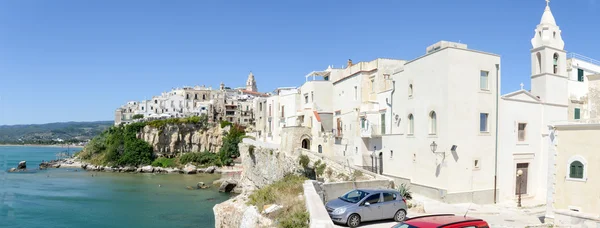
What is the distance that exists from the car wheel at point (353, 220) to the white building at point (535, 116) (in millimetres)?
11955

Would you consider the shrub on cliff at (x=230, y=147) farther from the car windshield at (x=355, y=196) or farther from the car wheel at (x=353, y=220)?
the car wheel at (x=353, y=220)

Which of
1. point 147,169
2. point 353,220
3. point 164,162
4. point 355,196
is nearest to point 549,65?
point 355,196

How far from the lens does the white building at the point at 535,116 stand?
21453 mm

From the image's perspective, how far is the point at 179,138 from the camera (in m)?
84.7

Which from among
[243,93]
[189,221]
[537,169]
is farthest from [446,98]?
[243,93]

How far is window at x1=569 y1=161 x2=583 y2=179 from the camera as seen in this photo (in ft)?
47.9

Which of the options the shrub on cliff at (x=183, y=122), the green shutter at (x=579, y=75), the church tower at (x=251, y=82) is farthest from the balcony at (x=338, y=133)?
the church tower at (x=251, y=82)

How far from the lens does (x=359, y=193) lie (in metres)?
13.0

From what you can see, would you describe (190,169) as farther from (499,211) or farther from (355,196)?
(355,196)

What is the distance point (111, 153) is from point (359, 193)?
78.5m

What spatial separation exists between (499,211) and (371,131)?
11.7 meters

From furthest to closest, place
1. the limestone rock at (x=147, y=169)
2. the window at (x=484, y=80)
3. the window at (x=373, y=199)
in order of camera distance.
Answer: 1. the limestone rock at (x=147, y=169)
2. the window at (x=484, y=80)
3. the window at (x=373, y=199)

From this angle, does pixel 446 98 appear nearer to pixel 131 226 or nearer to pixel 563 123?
pixel 563 123

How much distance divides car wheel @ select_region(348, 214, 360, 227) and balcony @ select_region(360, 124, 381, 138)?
16718 mm
